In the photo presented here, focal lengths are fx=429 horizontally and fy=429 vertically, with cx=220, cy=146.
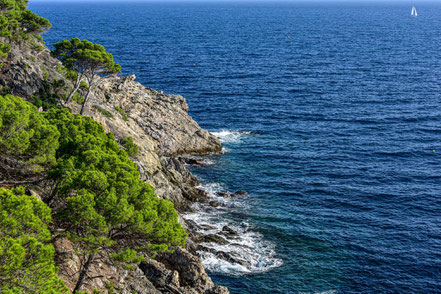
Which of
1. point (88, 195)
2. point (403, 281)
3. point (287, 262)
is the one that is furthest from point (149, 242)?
point (403, 281)

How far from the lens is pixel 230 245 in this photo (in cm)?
5931

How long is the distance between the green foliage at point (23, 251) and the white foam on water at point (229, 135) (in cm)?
7044

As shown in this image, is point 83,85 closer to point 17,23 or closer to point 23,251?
point 17,23

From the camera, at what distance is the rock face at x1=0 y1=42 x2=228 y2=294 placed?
126 feet

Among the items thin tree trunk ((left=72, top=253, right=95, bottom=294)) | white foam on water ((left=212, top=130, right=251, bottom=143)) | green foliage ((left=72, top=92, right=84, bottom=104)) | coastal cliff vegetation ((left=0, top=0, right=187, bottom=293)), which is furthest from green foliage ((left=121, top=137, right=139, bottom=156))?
white foam on water ((left=212, top=130, right=251, bottom=143))

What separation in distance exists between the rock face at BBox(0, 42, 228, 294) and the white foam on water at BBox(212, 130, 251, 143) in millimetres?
5704

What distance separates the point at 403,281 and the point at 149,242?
116 feet

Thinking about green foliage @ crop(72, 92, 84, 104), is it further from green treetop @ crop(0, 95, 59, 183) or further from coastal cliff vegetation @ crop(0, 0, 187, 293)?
green treetop @ crop(0, 95, 59, 183)

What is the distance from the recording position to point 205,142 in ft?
298

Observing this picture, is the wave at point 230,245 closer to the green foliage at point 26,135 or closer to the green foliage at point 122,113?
the green foliage at point 122,113

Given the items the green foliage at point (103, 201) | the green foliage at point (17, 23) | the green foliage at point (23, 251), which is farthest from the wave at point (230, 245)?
the green foliage at point (17, 23)

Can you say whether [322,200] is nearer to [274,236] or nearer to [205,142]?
[274,236]

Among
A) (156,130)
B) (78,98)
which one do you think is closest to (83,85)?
(78,98)

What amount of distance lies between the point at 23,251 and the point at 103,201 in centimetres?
873
